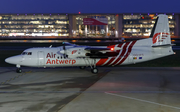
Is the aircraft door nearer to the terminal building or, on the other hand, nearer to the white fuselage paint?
the white fuselage paint

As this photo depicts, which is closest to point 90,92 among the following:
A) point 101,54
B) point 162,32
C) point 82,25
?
point 101,54

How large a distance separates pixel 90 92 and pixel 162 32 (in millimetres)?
12302

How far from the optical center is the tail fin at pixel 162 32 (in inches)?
912

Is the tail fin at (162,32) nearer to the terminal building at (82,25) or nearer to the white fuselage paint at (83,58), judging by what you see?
the white fuselage paint at (83,58)

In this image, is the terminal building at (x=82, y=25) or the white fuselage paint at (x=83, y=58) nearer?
the white fuselage paint at (x=83, y=58)

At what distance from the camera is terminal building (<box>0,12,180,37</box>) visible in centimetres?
11406

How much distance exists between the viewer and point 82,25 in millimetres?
116562

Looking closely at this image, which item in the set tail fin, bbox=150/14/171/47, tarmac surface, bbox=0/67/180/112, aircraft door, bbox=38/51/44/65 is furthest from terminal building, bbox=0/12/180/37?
tarmac surface, bbox=0/67/180/112

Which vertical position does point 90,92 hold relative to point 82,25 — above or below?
below

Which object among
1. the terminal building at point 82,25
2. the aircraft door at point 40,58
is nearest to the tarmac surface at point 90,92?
the aircraft door at point 40,58

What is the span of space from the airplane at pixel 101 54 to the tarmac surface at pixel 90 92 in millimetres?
1363

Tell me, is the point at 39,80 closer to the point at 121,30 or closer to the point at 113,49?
the point at 113,49

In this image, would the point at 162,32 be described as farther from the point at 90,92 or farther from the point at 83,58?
the point at 90,92

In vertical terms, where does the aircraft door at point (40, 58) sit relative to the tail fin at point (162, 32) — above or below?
below
